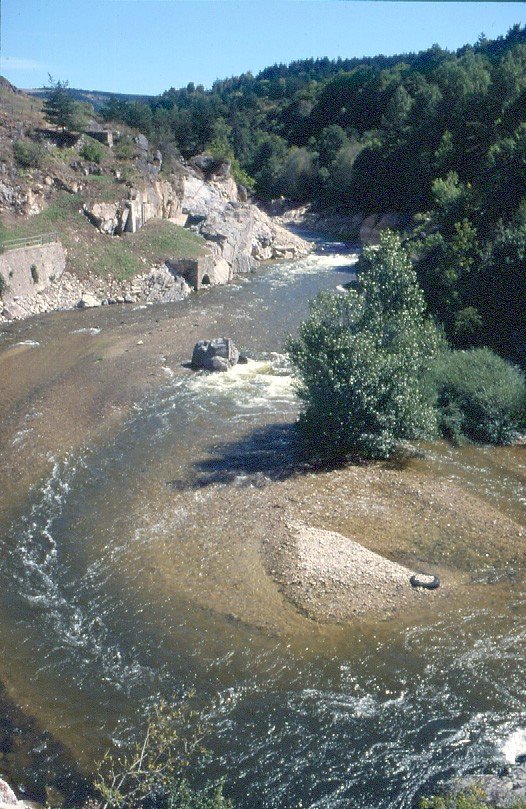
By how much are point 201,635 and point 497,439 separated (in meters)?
13.4

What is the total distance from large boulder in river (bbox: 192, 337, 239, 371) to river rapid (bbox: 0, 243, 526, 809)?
286 centimetres

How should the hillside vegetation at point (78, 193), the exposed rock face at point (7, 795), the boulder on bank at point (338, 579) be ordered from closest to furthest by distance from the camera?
the exposed rock face at point (7, 795) → the boulder on bank at point (338, 579) → the hillside vegetation at point (78, 193)

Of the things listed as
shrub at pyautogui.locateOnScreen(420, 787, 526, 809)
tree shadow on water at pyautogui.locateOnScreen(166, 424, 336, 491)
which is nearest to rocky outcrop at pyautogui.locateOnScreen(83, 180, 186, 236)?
tree shadow on water at pyautogui.locateOnScreen(166, 424, 336, 491)

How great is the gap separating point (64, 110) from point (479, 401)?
43704mm

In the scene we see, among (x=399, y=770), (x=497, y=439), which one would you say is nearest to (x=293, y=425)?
(x=497, y=439)

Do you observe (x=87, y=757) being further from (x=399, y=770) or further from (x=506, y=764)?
(x=506, y=764)

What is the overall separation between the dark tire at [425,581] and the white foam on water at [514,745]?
4.32m

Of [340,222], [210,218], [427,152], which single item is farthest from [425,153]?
[210,218]

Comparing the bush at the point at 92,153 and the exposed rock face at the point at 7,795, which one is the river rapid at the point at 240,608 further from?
the bush at the point at 92,153

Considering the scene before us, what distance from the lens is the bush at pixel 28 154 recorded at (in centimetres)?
4831

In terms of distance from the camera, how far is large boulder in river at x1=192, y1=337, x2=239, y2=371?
3145 centimetres

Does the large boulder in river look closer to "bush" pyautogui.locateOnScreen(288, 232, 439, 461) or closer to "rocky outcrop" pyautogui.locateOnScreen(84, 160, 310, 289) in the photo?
"bush" pyautogui.locateOnScreen(288, 232, 439, 461)

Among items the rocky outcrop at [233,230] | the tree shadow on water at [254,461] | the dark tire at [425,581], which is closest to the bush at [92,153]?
the rocky outcrop at [233,230]

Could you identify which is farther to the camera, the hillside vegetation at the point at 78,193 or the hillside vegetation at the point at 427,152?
the hillside vegetation at the point at 78,193
